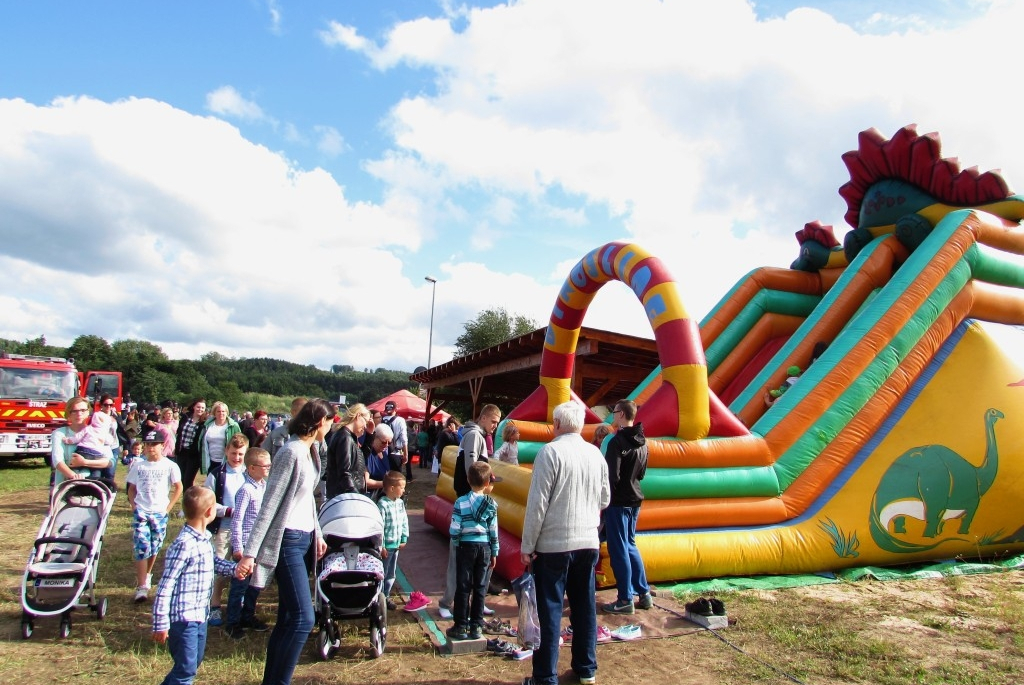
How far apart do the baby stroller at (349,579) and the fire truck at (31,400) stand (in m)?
12.9

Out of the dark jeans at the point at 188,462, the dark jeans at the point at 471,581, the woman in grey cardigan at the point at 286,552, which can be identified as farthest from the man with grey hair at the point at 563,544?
the dark jeans at the point at 188,462

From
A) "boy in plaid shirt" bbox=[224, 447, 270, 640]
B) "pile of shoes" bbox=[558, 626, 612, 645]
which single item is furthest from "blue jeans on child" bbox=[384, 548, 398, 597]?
"pile of shoes" bbox=[558, 626, 612, 645]

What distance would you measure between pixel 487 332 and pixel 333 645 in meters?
32.0

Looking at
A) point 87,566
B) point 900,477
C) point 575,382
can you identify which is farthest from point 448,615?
point 575,382

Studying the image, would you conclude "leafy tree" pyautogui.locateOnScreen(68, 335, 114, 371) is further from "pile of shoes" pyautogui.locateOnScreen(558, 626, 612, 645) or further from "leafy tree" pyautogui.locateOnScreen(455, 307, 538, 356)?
"pile of shoes" pyautogui.locateOnScreen(558, 626, 612, 645)

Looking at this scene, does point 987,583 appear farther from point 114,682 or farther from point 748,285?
point 114,682

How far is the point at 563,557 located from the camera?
139 inches

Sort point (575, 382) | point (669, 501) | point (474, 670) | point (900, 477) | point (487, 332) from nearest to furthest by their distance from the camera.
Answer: point (474, 670)
point (669, 501)
point (900, 477)
point (575, 382)
point (487, 332)

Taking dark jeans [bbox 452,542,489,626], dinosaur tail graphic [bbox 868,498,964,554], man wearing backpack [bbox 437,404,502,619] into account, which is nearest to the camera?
dark jeans [bbox 452,542,489,626]

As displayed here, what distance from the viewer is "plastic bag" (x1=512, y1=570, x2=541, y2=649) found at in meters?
3.56

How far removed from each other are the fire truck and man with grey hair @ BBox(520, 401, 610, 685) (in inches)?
555

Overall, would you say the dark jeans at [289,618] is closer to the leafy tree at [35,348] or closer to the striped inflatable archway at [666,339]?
the striped inflatable archway at [666,339]

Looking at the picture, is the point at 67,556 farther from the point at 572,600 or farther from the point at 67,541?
the point at 572,600

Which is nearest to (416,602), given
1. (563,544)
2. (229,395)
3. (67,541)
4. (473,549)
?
(473,549)
